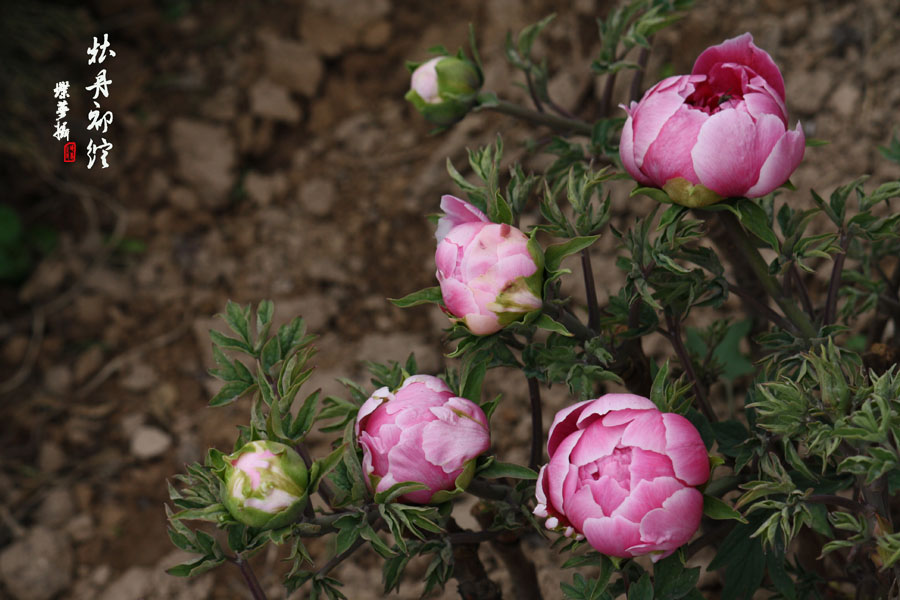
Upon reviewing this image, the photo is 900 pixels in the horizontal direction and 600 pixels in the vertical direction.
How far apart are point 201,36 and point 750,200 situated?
2.08m

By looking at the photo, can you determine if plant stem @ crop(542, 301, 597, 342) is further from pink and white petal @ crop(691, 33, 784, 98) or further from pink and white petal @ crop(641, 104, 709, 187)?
pink and white petal @ crop(691, 33, 784, 98)

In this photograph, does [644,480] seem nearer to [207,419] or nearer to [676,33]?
[207,419]

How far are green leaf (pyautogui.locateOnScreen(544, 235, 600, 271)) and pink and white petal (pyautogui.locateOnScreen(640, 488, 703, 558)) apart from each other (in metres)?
0.23

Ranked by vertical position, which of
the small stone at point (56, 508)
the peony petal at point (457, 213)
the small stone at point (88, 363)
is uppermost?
the peony petal at point (457, 213)

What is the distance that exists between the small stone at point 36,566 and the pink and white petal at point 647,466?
1.41 metres

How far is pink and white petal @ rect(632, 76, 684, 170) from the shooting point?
0.80 metres

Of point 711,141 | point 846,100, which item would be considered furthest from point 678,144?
point 846,100

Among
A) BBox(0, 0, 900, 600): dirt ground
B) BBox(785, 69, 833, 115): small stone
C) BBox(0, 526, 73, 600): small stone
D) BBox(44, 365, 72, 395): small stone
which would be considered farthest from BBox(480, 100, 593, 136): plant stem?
BBox(44, 365, 72, 395): small stone

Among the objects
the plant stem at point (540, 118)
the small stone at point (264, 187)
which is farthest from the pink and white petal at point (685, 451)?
the small stone at point (264, 187)

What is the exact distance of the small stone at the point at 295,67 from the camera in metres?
2.32

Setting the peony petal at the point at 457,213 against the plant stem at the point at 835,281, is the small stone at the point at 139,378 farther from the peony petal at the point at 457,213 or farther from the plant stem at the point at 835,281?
the plant stem at the point at 835,281

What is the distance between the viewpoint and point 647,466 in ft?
2.41

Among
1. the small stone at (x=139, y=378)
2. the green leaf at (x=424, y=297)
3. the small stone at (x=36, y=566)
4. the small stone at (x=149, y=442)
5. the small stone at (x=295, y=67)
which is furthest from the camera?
the small stone at (x=295, y=67)

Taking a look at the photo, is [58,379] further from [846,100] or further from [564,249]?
[846,100]
